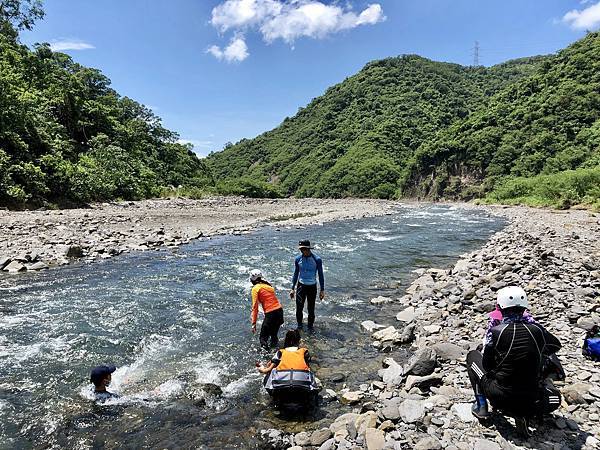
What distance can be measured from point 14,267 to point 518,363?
16.8m

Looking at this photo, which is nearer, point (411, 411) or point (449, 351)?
point (411, 411)

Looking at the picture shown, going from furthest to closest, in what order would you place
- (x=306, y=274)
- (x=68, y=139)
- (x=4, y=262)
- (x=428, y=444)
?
(x=68, y=139) < (x=4, y=262) < (x=306, y=274) < (x=428, y=444)

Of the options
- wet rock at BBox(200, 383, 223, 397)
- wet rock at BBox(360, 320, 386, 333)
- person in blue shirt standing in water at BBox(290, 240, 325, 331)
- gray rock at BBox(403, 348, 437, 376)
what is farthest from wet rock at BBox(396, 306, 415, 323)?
wet rock at BBox(200, 383, 223, 397)

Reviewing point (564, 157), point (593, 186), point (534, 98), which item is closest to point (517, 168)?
point (564, 157)

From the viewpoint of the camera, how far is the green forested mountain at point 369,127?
12512 centimetres

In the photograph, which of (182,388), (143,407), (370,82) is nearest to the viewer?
(143,407)

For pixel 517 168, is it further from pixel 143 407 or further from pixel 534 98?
pixel 143 407

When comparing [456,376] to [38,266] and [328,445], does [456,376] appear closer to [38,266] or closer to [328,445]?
[328,445]

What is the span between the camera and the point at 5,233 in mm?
19484

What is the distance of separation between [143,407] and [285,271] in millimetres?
10101

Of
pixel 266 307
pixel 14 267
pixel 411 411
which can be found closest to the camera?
pixel 411 411

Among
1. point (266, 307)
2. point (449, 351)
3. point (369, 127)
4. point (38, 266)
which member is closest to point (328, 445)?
point (449, 351)

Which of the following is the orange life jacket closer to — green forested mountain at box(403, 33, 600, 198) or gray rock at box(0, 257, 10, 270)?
gray rock at box(0, 257, 10, 270)

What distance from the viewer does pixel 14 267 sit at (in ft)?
48.2
